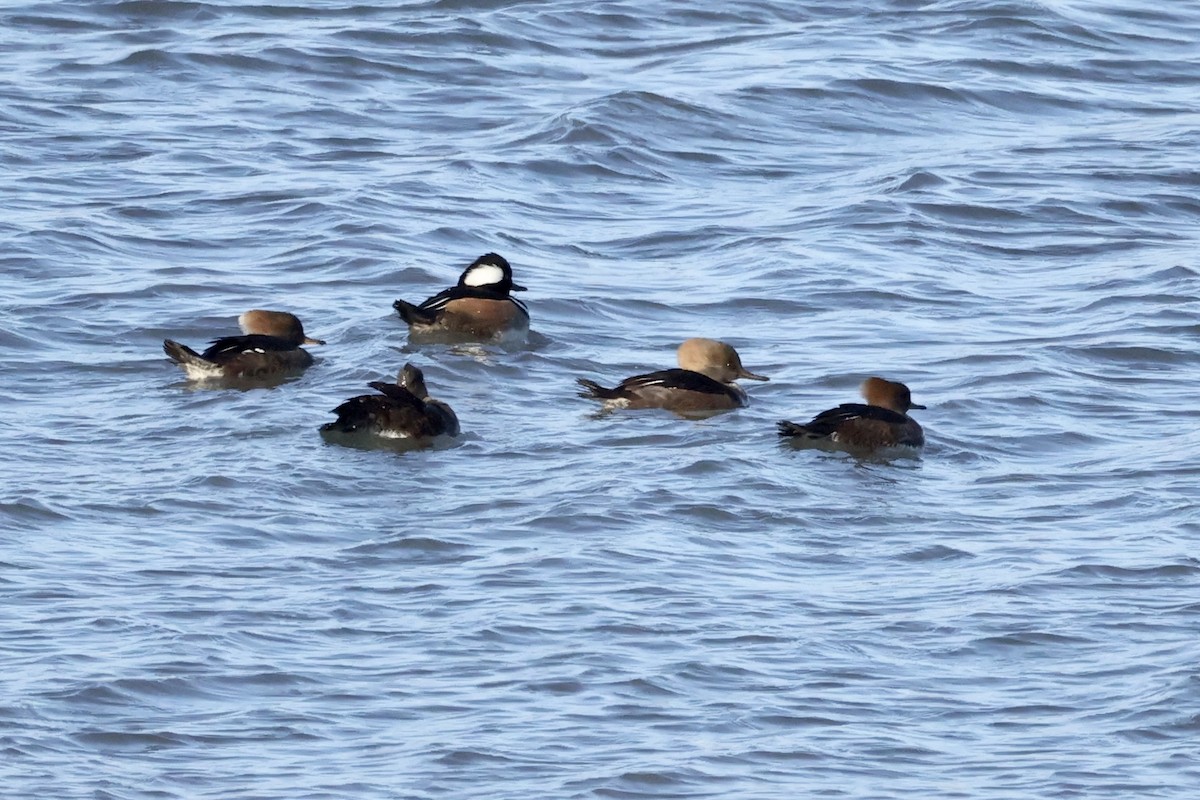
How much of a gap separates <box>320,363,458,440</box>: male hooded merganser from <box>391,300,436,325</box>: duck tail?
230 centimetres

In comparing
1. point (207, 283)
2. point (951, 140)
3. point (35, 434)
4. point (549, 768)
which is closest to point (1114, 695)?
point (549, 768)

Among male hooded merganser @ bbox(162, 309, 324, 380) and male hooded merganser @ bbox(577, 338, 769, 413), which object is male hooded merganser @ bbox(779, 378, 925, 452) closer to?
male hooded merganser @ bbox(577, 338, 769, 413)

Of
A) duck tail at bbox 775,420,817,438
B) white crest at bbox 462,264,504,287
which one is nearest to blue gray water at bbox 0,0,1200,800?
duck tail at bbox 775,420,817,438

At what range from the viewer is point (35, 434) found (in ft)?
36.0

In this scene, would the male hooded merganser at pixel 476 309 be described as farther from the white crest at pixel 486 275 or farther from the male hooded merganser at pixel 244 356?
the male hooded merganser at pixel 244 356

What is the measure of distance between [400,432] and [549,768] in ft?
13.0

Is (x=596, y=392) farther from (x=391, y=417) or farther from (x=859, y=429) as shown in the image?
(x=859, y=429)

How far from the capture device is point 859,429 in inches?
441

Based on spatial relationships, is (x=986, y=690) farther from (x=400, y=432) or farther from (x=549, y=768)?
(x=400, y=432)

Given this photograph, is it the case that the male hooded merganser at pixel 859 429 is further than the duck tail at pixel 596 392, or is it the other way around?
the duck tail at pixel 596 392

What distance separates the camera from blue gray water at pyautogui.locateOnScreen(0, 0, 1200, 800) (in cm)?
753

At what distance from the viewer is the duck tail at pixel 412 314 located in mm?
13469

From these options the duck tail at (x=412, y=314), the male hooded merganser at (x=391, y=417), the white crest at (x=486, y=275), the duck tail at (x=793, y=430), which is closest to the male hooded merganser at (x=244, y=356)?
the duck tail at (x=412, y=314)

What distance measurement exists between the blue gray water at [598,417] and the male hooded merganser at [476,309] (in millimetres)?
162
